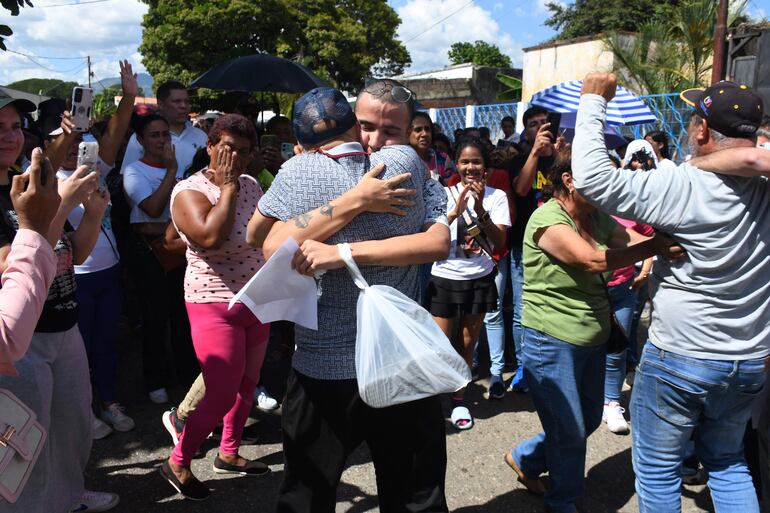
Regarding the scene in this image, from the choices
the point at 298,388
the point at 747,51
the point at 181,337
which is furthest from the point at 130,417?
the point at 747,51

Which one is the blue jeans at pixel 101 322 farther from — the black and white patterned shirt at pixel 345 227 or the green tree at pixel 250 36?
the green tree at pixel 250 36

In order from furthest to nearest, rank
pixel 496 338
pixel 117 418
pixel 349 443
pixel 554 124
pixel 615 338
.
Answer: pixel 554 124 < pixel 496 338 < pixel 117 418 < pixel 615 338 < pixel 349 443

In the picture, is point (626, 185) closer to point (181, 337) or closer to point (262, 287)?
point (262, 287)

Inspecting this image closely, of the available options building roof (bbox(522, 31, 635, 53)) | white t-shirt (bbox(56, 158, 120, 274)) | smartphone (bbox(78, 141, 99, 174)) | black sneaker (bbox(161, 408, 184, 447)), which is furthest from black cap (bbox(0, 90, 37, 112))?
building roof (bbox(522, 31, 635, 53))

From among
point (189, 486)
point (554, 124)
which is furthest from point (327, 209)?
point (554, 124)

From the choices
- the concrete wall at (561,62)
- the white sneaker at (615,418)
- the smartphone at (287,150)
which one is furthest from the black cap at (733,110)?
the concrete wall at (561,62)

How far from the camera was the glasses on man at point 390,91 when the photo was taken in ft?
7.30

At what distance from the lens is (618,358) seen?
14.0ft

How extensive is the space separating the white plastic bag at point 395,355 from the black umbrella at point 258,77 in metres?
5.34

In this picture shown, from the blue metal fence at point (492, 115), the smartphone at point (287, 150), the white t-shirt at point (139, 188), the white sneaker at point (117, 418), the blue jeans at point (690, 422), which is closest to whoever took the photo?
the blue jeans at point (690, 422)

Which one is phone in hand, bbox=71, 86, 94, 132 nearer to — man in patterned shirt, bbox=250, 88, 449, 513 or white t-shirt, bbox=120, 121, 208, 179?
white t-shirt, bbox=120, 121, 208, 179

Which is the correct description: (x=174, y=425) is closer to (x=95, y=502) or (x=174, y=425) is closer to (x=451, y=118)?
(x=95, y=502)

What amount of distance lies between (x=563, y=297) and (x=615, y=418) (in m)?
1.63

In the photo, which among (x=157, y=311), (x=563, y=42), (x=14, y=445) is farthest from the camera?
(x=563, y=42)
